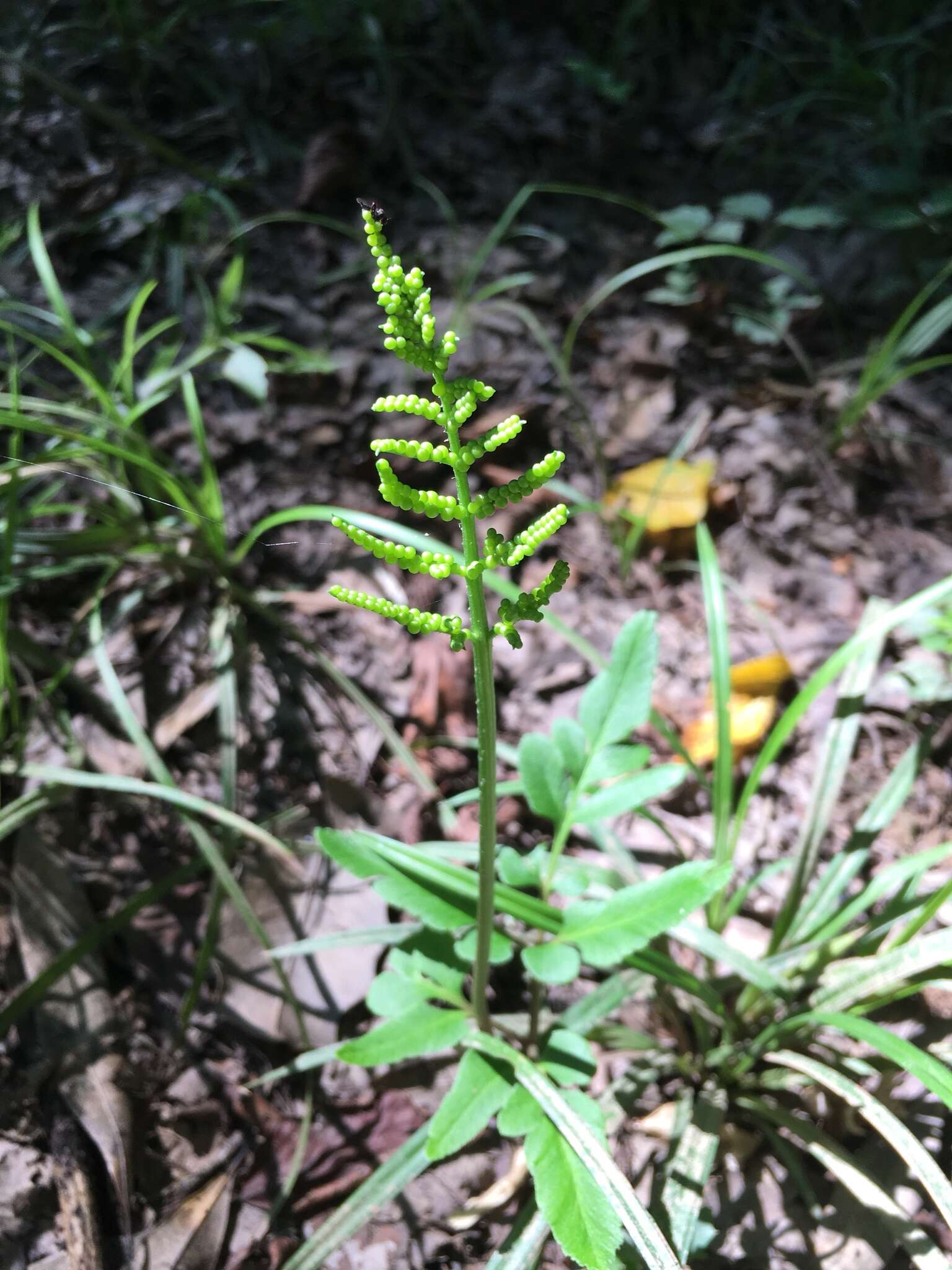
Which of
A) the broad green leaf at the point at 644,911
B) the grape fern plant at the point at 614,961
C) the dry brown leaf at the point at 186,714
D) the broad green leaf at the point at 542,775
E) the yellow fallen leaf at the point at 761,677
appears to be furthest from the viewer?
the yellow fallen leaf at the point at 761,677

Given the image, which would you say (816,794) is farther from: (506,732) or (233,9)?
(233,9)

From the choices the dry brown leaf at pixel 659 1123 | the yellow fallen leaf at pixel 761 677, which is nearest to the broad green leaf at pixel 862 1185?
the dry brown leaf at pixel 659 1123

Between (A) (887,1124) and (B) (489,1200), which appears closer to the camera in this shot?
(A) (887,1124)

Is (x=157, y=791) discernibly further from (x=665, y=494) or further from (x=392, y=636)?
(x=665, y=494)

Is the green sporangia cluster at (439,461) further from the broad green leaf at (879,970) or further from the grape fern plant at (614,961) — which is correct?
the broad green leaf at (879,970)

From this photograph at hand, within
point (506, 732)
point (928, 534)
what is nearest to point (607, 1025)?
point (506, 732)

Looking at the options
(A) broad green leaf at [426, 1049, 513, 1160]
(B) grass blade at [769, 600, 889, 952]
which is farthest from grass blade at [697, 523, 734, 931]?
(A) broad green leaf at [426, 1049, 513, 1160]

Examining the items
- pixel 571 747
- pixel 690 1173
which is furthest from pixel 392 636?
pixel 690 1173
